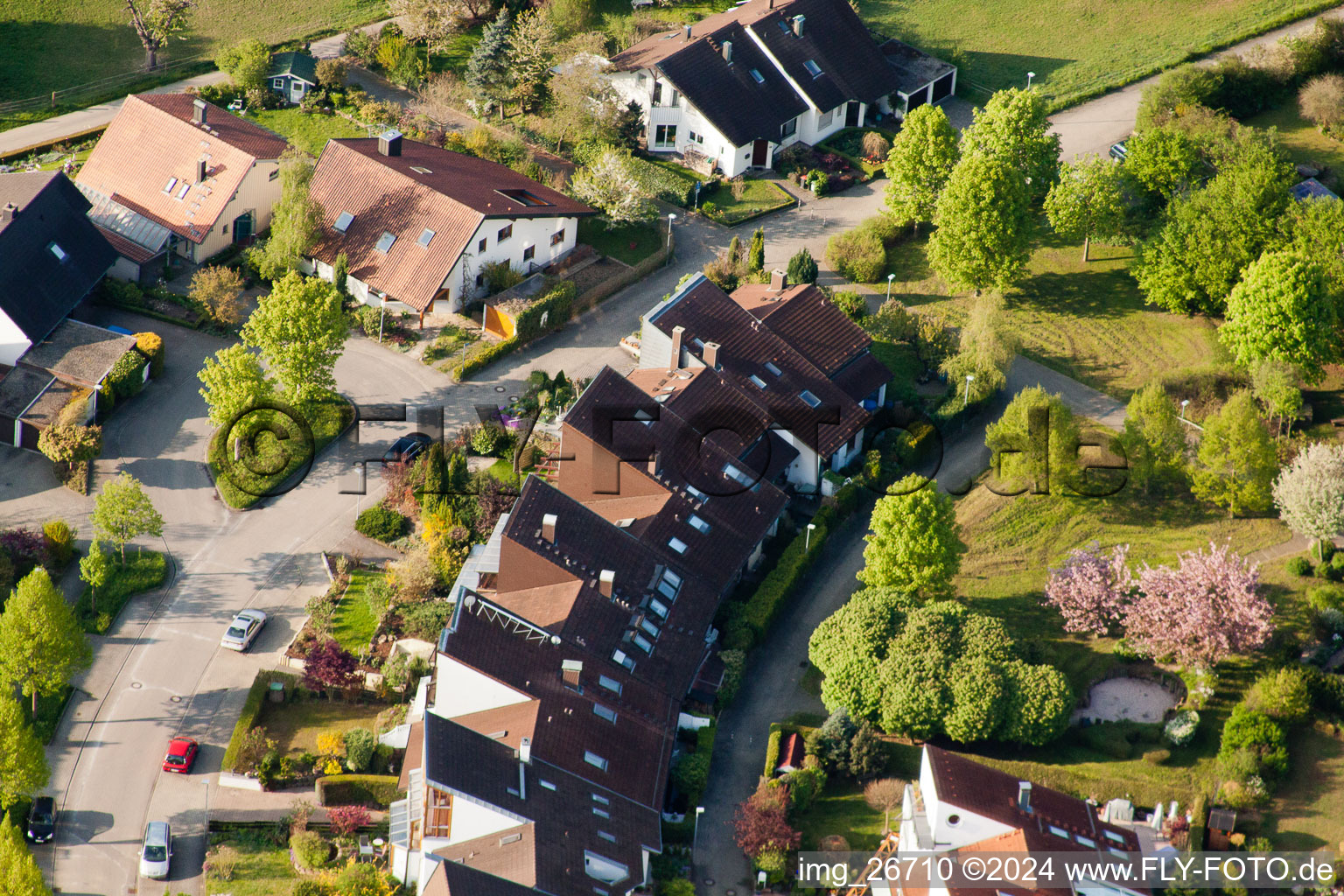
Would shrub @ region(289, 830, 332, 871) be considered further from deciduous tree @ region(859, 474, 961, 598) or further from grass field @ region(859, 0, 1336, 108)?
grass field @ region(859, 0, 1336, 108)

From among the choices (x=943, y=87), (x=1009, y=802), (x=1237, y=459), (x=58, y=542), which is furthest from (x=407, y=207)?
(x=1009, y=802)

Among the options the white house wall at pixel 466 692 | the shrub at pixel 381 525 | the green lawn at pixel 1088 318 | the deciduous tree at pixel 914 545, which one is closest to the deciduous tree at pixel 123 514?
the shrub at pixel 381 525

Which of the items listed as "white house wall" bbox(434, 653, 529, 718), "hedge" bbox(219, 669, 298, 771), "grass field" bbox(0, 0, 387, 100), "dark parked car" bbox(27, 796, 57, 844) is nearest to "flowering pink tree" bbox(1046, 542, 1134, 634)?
"white house wall" bbox(434, 653, 529, 718)

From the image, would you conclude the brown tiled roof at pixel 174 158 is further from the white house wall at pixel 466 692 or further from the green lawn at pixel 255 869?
the green lawn at pixel 255 869

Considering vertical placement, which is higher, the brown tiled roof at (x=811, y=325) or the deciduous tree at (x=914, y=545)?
the brown tiled roof at (x=811, y=325)

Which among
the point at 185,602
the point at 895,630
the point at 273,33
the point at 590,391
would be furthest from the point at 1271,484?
the point at 273,33

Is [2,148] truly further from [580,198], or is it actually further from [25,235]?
[580,198]
